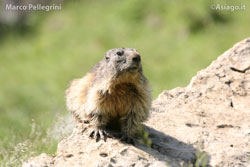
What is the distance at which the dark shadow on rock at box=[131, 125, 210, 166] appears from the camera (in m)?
4.84

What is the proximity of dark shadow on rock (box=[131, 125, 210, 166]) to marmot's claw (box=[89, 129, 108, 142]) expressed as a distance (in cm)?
33

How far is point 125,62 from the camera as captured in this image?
4.89 metres

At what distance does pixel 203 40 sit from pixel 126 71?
6.91 m

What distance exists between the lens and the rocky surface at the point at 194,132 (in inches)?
181

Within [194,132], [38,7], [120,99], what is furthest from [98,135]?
[38,7]

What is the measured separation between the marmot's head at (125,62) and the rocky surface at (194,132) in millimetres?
720

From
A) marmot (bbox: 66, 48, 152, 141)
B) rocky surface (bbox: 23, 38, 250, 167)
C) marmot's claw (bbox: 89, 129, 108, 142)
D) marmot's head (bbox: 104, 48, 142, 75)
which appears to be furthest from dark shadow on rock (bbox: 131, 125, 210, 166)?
marmot's head (bbox: 104, 48, 142, 75)

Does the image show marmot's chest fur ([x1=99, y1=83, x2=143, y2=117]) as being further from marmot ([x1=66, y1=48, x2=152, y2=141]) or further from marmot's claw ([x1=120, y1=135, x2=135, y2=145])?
marmot's claw ([x1=120, y1=135, x2=135, y2=145])

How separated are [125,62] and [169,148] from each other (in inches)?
38.9

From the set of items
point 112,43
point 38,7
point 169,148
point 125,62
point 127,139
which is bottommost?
point 169,148

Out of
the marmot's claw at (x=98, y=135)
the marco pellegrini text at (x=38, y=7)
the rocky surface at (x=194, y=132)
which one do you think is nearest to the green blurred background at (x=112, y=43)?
the marco pellegrini text at (x=38, y=7)

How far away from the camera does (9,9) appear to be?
47.0 feet

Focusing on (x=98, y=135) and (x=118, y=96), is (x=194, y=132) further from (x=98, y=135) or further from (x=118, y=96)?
(x=98, y=135)

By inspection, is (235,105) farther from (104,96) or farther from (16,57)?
(16,57)
